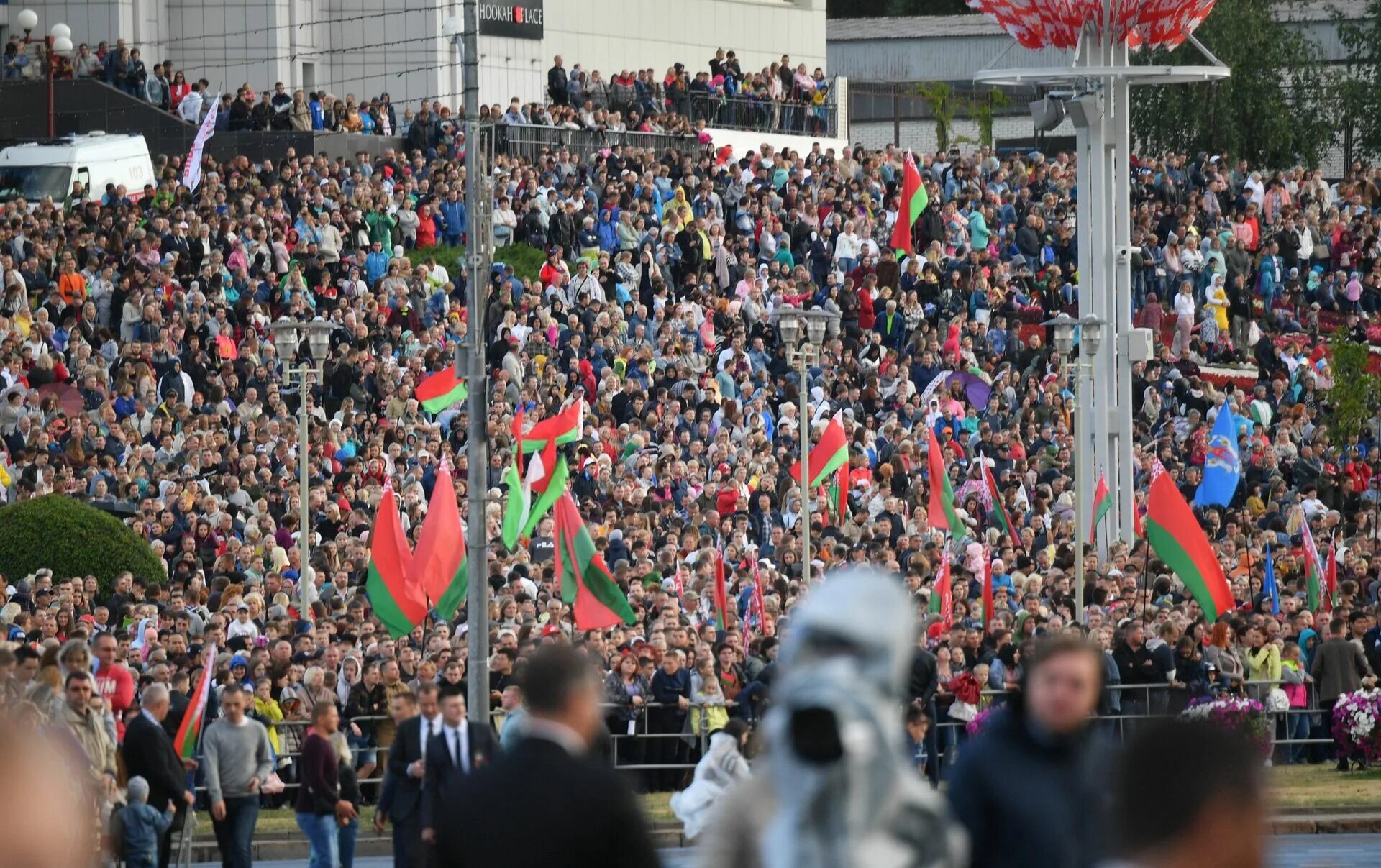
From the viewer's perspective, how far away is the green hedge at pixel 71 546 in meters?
26.3

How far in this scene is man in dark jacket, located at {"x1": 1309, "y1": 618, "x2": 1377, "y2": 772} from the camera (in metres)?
22.3

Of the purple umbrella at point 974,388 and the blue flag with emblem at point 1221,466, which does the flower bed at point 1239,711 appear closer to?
the blue flag with emblem at point 1221,466

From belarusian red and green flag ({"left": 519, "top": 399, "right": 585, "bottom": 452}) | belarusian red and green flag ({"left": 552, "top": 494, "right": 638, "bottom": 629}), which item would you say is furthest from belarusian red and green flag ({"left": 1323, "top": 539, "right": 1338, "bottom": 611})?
belarusian red and green flag ({"left": 519, "top": 399, "right": 585, "bottom": 452})

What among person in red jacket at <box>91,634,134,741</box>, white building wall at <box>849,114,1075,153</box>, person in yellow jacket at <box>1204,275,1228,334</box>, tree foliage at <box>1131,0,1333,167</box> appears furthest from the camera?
white building wall at <box>849,114,1075,153</box>

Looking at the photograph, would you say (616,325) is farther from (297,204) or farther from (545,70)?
(545,70)

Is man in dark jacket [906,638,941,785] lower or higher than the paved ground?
higher

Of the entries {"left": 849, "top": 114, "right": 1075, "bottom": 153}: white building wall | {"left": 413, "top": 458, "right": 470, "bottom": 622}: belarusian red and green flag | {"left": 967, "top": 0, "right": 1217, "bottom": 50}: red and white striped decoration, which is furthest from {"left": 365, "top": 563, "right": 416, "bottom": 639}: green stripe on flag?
{"left": 849, "top": 114, "right": 1075, "bottom": 153}: white building wall

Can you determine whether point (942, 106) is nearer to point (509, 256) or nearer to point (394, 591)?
point (509, 256)

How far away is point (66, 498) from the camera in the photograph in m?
27.5

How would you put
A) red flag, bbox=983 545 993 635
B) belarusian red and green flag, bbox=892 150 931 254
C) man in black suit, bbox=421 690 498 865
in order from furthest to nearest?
belarusian red and green flag, bbox=892 150 931 254
red flag, bbox=983 545 993 635
man in black suit, bbox=421 690 498 865

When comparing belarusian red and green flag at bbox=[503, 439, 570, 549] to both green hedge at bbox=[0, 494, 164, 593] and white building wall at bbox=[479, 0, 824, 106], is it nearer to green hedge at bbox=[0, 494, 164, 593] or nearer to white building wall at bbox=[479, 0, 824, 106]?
green hedge at bbox=[0, 494, 164, 593]

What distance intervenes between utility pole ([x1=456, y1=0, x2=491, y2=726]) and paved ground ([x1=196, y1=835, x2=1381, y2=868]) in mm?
1705

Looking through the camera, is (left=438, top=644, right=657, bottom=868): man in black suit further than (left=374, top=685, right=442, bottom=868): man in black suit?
No

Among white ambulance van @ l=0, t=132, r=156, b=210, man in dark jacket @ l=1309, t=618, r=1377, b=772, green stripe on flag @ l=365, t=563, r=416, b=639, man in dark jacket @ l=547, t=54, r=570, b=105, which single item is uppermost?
man in dark jacket @ l=547, t=54, r=570, b=105
